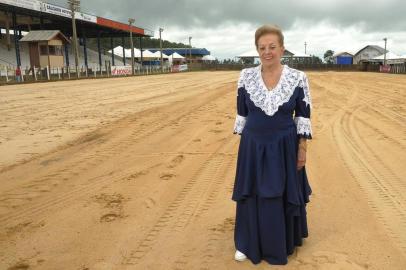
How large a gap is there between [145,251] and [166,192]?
1.51m

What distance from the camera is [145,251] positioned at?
3.55m

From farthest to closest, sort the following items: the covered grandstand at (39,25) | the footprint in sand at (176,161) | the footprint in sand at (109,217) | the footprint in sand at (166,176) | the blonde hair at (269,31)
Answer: the covered grandstand at (39,25) < the footprint in sand at (176,161) < the footprint in sand at (166,176) < the footprint in sand at (109,217) < the blonde hair at (269,31)

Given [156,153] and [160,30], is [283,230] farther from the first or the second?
[160,30]

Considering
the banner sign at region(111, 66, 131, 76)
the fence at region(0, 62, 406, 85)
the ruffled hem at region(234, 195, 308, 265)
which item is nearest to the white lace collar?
the ruffled hem at region(234, 195, 308, 265)

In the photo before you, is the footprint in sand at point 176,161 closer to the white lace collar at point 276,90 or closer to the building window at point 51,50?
the white lace collar at point 276,90

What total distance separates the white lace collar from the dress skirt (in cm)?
20

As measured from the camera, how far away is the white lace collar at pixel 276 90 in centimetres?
303

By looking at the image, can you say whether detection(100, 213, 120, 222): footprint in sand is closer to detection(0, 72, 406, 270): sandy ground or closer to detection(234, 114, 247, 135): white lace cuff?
detection(0, 72, 406, 270): sandy ground

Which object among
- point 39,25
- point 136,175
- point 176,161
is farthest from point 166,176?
point 39,25

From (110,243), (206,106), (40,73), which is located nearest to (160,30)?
(40,73)

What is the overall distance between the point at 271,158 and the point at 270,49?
2.62ft

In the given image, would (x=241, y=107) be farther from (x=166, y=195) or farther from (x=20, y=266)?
(x=20, y=266)

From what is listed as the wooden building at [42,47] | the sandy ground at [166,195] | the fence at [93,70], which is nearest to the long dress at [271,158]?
the sandy ground at [166,195]

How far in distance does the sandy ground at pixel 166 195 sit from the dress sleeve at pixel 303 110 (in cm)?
106
